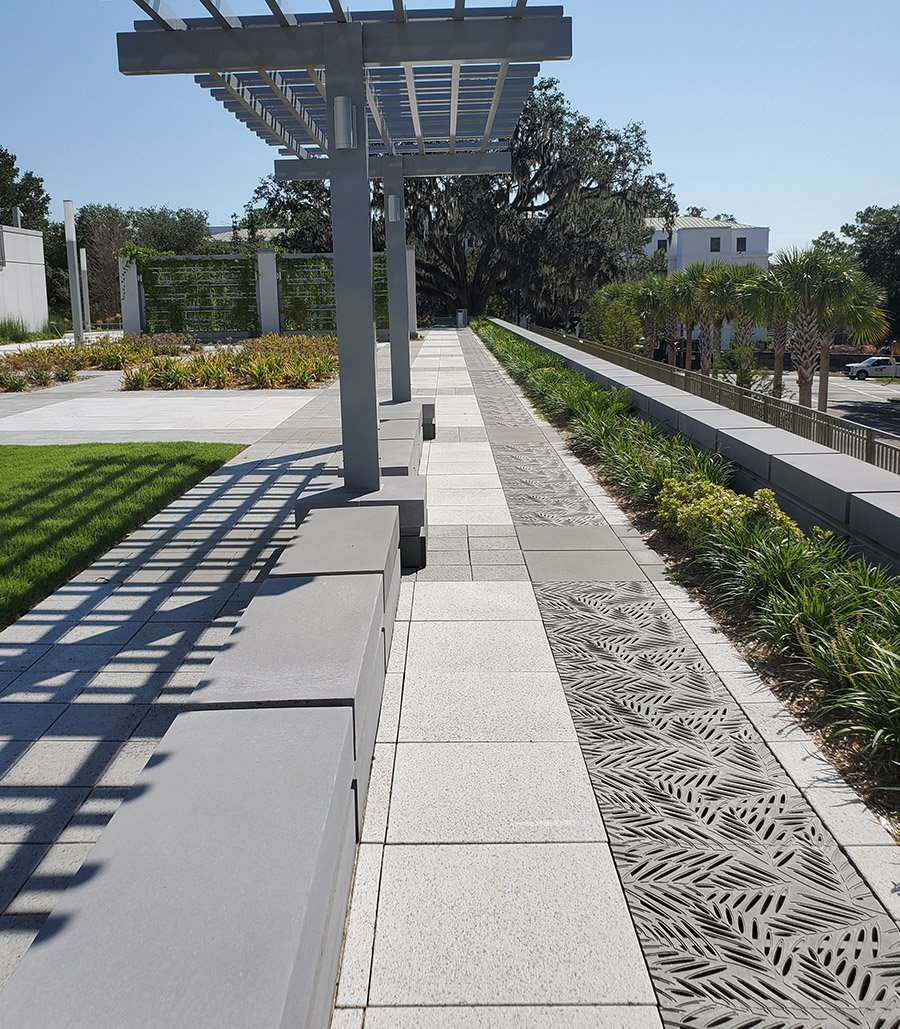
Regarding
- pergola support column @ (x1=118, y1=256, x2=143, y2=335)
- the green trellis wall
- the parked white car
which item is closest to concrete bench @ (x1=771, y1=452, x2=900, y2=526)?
the green trellis wall

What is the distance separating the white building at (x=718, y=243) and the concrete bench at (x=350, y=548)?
8762 centimetres

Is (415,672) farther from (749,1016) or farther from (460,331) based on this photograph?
(460,331)

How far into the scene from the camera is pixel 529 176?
48844 mm

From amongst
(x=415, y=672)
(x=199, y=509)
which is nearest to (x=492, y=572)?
(x=415, y=672)

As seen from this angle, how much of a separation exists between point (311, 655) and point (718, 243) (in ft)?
304

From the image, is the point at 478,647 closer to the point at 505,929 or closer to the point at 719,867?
the point at 719,867

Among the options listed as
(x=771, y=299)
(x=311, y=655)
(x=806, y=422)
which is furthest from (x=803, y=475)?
(x=771, y=299)

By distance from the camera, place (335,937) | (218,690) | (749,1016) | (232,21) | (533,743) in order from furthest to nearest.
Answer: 1. (232,21)
2. (533,743)
3. (218,690)
4. (335,937)
5. (749,1016)

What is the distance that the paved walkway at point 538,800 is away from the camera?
285 centimetres

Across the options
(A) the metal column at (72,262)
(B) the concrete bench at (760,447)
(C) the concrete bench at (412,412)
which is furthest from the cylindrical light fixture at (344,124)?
(A) the metal column at (72,262)

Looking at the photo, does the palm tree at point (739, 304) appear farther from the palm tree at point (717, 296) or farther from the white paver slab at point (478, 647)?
the white paver slab at point (478, 647)

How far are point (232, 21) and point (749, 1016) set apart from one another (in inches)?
234

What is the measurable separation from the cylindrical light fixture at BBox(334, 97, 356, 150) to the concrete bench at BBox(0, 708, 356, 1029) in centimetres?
420

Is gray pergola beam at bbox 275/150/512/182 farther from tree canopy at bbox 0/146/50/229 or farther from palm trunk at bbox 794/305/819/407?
tree canopy at bbox 0/146/50/229
